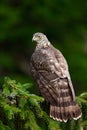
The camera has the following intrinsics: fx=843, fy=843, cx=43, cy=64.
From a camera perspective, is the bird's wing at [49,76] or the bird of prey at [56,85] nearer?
the bird of prey at [56,85]

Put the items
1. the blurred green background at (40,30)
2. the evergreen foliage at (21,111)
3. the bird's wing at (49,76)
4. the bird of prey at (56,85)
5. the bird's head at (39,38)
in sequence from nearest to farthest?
the evergreen foliage at (21,111)
the bird of prey at (56,85)
the bird's wing at (49,76)
the bird's head at (39,38)
the blurred green background at (40,30)

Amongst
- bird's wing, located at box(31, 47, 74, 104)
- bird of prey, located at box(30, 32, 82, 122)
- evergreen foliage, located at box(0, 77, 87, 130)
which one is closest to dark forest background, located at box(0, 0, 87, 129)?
bird's wing, located at box(31, 47, 74, 104)

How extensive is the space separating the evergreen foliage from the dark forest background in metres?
11.1

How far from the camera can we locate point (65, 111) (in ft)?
26.6

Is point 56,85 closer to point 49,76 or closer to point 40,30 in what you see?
point 49,76

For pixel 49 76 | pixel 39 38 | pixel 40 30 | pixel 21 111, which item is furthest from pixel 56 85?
pixel 40 30

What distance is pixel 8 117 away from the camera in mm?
7414

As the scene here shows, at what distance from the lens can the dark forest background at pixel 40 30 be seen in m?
19.5

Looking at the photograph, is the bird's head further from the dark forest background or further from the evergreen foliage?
the dark forest background

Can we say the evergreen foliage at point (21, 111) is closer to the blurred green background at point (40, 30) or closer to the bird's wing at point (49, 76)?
the bird's wing at point (49, 76)

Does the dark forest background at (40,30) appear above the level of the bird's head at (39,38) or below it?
below

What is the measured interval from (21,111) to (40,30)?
1254cm

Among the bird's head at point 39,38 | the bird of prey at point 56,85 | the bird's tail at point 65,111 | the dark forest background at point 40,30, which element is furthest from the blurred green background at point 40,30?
the bird's tail at point 65,111

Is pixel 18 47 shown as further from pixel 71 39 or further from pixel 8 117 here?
pixel 8 117
